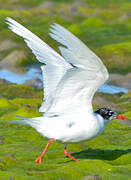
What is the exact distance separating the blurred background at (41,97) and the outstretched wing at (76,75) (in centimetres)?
142

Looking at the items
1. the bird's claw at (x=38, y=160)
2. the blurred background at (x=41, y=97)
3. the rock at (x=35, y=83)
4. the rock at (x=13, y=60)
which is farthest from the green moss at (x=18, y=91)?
the bird's claw at (x=38, y=160)

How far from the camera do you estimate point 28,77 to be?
29.1 m

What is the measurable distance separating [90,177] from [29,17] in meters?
40.4

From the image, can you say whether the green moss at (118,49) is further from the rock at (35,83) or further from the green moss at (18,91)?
the green moss at (18,91)

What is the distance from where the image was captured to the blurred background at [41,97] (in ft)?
38.1

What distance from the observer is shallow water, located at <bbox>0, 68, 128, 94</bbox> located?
26312mm

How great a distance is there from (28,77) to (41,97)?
5.97 metres

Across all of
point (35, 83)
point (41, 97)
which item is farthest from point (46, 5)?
point (41, 97)

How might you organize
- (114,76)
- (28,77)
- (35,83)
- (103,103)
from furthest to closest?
→ (28,77) → (114,76) → (35,83) → (103,103)

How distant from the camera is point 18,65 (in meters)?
31.6

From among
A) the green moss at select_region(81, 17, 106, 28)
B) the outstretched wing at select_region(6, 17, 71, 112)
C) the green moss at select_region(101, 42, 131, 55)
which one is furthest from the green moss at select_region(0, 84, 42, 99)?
the green moss at select_region(81, 17, 106, 28)

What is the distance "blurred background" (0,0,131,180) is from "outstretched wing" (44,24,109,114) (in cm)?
142

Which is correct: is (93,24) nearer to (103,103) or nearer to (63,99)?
(103,103)

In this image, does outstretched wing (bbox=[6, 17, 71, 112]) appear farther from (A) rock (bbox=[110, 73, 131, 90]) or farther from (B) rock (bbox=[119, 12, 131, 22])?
(B) rock (bbox=[119, 12, 131, 22])
